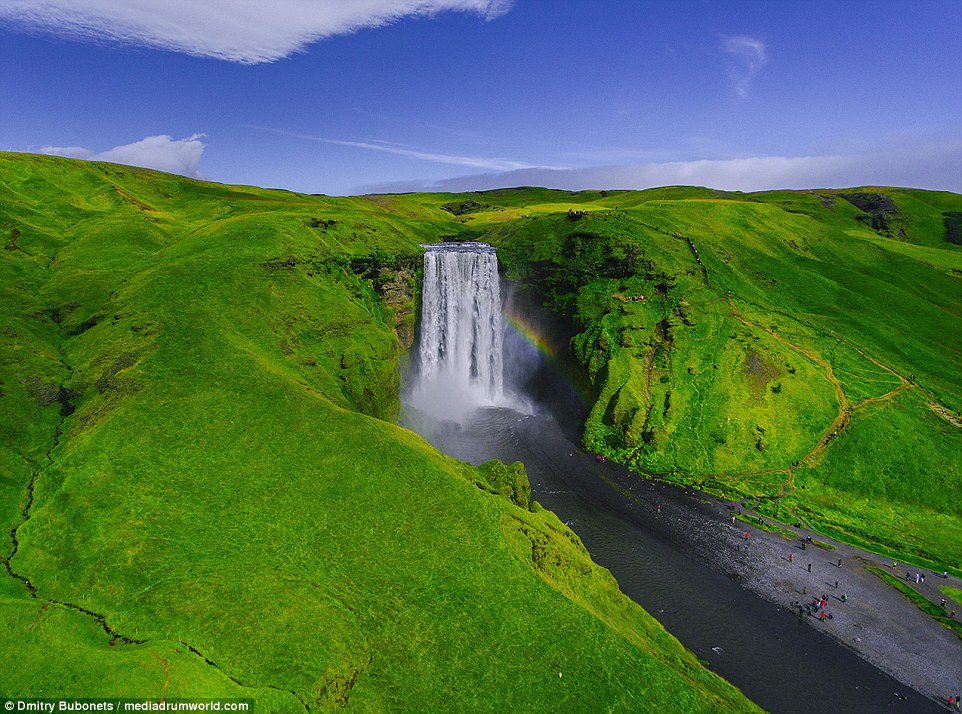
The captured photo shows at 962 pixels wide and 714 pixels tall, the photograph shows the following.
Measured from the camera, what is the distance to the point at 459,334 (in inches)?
2616

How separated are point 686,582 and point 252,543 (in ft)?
97.9

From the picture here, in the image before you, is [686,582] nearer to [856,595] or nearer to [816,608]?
[816,608]

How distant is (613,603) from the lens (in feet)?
85.0

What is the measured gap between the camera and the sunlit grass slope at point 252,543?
17016mm

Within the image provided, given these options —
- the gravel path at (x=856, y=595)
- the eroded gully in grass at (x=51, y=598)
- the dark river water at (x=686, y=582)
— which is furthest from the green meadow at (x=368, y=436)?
the dark river water at (x=686, y=582)

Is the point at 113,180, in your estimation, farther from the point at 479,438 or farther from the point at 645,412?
the point at 645,412

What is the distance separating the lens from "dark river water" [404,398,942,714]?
86.8 ft

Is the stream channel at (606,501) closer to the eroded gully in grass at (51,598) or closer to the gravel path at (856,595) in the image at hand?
the gravel path at (856,595)

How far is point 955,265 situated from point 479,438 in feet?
291

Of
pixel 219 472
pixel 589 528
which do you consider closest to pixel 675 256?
pixel 589 528

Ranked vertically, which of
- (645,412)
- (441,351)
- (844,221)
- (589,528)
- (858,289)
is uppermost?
(844,221)

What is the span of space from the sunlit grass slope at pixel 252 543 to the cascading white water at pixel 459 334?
21.6 meters

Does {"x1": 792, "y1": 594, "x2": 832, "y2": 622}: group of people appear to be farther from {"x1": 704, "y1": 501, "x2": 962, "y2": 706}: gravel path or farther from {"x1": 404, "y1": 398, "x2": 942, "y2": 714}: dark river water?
{"x1": 404, "y1": 398, "x2": 942, "y2": 714}: dark river water

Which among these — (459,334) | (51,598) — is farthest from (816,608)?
(459,334)
